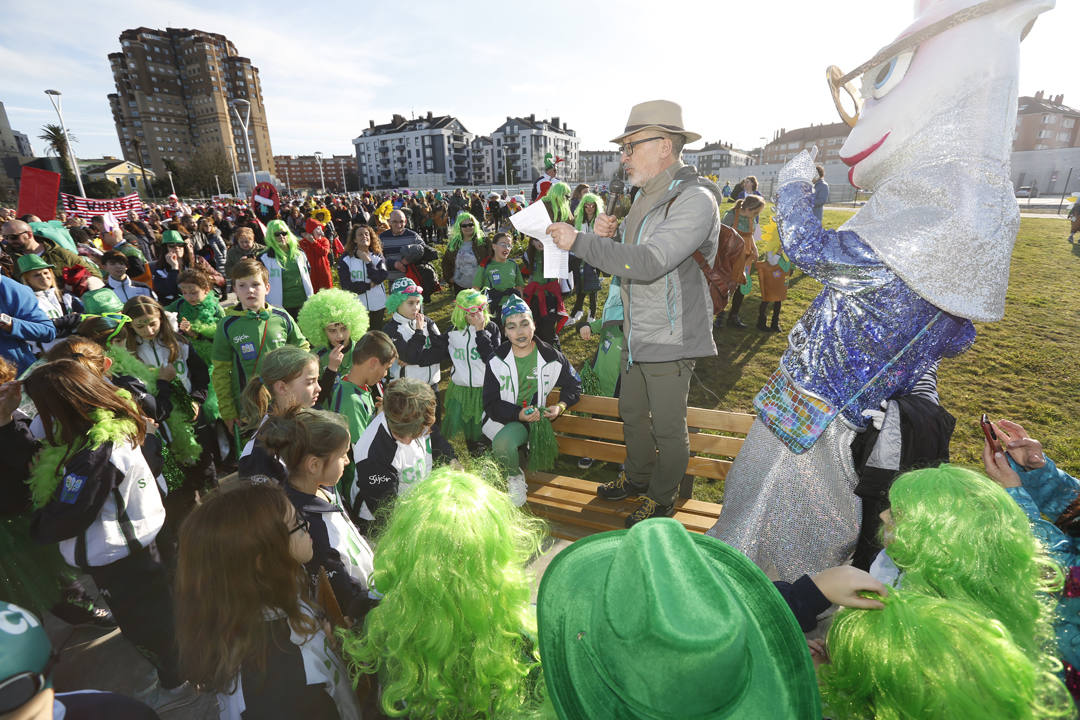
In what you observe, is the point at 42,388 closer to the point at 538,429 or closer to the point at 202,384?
the point at 202,384

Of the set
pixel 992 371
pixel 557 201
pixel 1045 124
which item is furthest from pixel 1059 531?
pixel 1045 124

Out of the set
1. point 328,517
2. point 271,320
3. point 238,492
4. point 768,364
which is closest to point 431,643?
point 238,492

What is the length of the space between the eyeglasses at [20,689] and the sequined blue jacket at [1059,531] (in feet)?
7.90

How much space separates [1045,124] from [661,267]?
3309 inches

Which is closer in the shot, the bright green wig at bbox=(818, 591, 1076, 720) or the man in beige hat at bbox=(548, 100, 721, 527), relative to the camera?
the bright green wig at bbox=(818, 591, 1076, 720)

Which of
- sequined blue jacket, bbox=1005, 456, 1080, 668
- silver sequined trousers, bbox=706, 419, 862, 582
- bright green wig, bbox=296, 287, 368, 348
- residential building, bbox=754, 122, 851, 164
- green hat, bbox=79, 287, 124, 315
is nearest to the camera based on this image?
sequined blue jacket, bbox=1005, 456, 1080, 668

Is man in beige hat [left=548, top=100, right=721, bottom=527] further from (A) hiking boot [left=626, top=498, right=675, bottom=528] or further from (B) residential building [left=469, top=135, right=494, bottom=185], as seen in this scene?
(B) residential building [left=469, top=135, right=494, bottom=185]

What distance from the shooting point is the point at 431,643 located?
4.11 feet

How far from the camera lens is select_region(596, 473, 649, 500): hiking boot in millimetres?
3326

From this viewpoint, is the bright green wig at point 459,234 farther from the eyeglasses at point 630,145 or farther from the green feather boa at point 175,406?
the eyeglasses at point 630,145

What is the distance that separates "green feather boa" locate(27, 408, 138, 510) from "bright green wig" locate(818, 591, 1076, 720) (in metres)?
2.74

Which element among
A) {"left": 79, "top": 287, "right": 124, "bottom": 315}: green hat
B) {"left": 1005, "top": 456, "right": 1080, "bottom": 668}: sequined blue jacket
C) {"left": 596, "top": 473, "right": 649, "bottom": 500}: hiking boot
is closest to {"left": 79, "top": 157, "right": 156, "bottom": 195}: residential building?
{"left": 79, "top": 287, "right": 124, "bottom": 315}: green hat

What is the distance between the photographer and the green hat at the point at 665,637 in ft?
2.51

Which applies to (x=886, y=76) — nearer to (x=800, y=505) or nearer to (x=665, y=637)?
(x=800, y=505)
